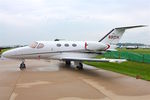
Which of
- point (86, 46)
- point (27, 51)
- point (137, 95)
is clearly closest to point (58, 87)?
point (137, 95)

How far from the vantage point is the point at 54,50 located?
17000 millimetres

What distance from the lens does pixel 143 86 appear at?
9359 millimetres

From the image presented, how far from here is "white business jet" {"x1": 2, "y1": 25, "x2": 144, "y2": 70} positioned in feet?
52.8

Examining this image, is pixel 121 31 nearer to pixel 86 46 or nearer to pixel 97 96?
pixel 86 46

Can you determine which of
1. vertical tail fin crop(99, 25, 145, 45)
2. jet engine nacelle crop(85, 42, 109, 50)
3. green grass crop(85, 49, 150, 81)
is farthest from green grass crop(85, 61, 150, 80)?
vertical tail fin crop(99, 25, 145, 45)

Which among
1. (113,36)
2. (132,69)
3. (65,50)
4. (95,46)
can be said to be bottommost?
(132,69)

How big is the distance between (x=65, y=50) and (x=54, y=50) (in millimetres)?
895

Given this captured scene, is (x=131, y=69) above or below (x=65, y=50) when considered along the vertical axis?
below

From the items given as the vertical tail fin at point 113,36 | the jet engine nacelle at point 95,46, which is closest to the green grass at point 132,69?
the jet engine nacelle at point 95,46

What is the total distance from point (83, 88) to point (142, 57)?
1465 centimetres

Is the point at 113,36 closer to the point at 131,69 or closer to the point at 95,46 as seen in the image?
the point at 95,46

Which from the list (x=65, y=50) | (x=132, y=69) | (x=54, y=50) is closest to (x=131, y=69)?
(x=132, y=69)

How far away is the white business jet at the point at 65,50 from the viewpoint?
16094mm

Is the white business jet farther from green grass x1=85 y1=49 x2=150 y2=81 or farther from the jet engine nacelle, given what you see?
green grass x1=85 y1=49 x2=150 y2=81
